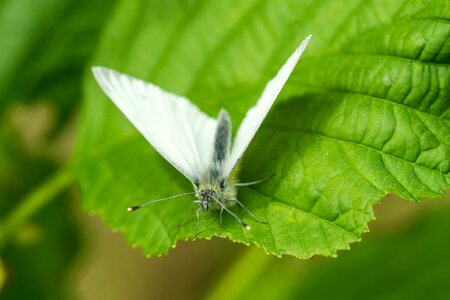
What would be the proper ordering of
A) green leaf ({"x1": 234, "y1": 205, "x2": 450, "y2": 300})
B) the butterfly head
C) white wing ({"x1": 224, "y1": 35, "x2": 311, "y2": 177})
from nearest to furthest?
white wing ({"x1": 224, "y1": 35, "x2": 311, "y2": 177}) → the butterfly head → green leaf ({"x1": 234, "y1": 205, "x2": 450, "y2": 300})

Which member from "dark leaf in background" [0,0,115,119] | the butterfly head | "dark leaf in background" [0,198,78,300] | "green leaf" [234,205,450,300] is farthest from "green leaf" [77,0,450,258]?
"green leaf" [234,205,450,300]

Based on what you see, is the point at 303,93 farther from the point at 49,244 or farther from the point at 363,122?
the point at 49,244

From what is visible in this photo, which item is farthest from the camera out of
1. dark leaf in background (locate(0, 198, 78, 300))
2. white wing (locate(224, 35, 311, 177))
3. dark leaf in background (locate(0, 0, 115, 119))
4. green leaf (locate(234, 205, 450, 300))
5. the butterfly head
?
dark leaf in background (locate(0, 198, 78, 300))

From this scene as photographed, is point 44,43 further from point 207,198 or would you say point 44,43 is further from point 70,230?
point 207,198

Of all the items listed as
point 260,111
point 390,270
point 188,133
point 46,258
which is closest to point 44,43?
point 46,258

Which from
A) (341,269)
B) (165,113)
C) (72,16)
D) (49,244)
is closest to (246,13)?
(165,113)

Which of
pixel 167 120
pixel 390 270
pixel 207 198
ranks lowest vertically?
pixel 390 270

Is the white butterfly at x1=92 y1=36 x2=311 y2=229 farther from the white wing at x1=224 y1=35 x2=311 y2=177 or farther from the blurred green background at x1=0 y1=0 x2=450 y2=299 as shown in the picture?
the blurred green background at x1=0 y1=0 x2=450 y2=299
